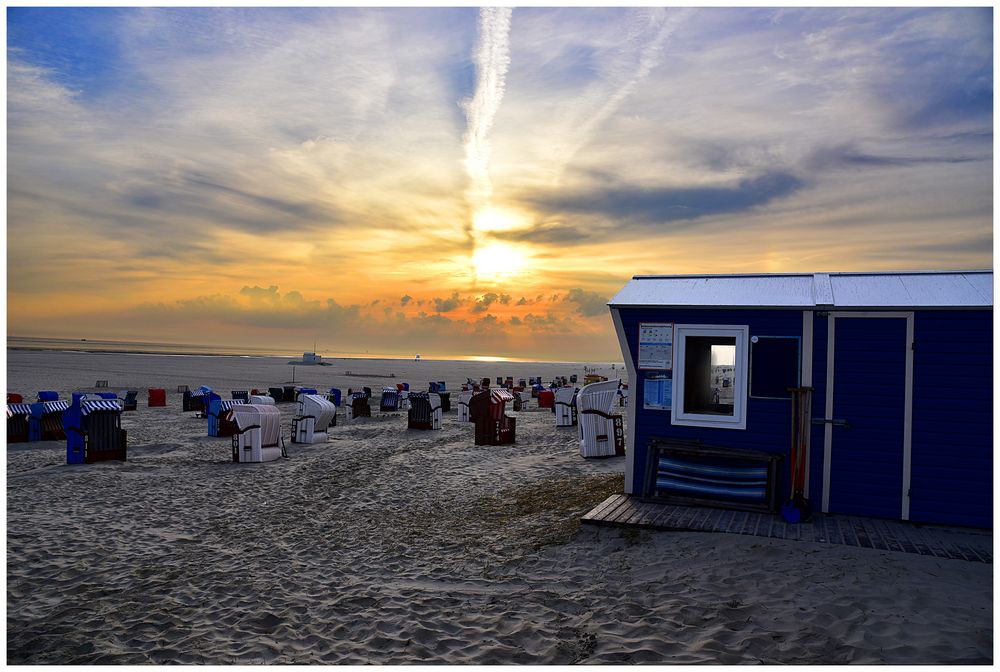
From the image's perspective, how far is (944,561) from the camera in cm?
772

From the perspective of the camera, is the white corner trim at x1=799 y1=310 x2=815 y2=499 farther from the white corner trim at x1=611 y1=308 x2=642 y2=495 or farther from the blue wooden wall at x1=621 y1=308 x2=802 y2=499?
the white corner trim at x1=611 y1=308 x2=642 y2=495

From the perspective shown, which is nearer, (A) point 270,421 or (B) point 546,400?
(A) point 270,421

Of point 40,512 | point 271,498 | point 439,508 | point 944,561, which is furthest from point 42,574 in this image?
point 944,561

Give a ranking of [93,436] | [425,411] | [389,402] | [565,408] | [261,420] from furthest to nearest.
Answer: [389,402] → [425,411] → [565,408] → [261,420] → [93,436]

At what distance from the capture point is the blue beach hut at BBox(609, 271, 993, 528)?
9.21 meters

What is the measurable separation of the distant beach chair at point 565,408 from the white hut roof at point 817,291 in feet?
39.5

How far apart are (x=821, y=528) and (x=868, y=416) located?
6.35 ft

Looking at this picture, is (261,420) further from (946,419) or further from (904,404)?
(946,419)

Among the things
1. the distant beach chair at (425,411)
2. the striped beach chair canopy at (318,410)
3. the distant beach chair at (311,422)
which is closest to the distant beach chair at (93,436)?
the distant beach chair at (311,422)

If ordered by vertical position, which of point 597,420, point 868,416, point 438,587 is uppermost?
point 868,416

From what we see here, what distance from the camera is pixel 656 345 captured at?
10602 millimetres

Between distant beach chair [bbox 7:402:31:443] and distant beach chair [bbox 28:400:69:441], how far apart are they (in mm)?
125

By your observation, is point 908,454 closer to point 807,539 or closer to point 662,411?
point 807,539

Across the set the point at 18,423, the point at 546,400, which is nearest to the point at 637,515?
the point at 18,423
